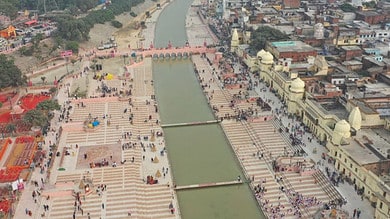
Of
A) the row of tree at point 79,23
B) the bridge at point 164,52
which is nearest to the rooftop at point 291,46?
the bridge at point 164,52

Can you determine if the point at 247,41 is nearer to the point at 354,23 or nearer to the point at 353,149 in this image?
the point at 354,23

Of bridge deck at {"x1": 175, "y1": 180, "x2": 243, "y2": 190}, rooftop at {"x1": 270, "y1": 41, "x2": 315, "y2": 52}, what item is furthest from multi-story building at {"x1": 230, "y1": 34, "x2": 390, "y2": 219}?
bridge deck at {"x1": 175, "y1": 180, "x2": 243, "y2": 190}

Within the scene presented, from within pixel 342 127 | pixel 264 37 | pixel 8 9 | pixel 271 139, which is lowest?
pixel 271 139

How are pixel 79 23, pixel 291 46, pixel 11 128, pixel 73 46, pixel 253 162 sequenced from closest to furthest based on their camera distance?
pixel 253 162 < pixel 11 128 < pixel 291 46 < pixel 73 46 < pixel 79 23

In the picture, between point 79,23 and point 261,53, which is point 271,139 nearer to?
point 261,53

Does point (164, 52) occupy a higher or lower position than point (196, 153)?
higher

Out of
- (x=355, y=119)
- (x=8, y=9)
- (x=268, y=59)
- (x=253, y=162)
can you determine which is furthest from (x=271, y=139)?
(x=8, y=9)
